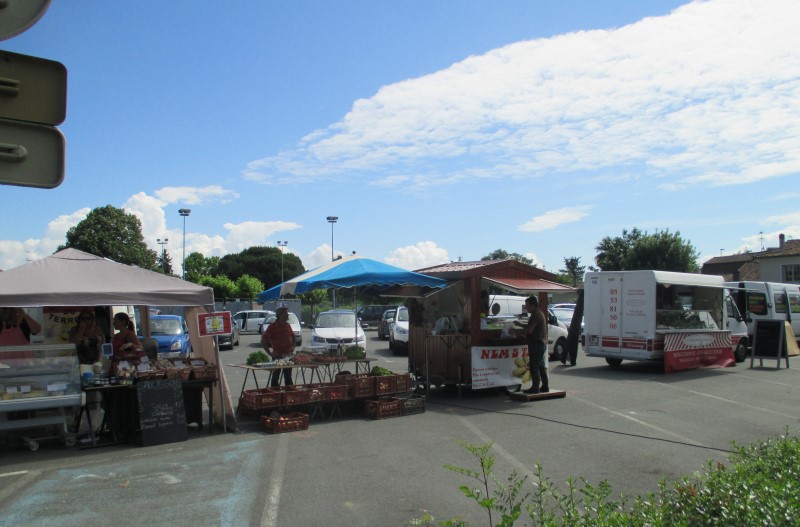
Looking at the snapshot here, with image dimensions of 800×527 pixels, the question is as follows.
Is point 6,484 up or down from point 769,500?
down

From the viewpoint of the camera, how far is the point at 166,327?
19.4m

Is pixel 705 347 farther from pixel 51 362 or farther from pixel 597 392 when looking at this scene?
pixel 51 362

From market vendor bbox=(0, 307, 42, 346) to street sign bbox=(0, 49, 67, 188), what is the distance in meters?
9.62

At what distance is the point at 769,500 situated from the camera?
337 cm

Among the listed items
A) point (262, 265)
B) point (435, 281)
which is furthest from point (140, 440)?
point (262, 265)

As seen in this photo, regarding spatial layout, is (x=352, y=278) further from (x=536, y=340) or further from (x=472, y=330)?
(x=536, y=340)

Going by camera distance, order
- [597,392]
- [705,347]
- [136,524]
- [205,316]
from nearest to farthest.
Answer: [136,524]
[205,316]
[597,392]
[705,347]

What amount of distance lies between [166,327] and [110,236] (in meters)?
33.9

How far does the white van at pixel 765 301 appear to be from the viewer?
2036 centimetres

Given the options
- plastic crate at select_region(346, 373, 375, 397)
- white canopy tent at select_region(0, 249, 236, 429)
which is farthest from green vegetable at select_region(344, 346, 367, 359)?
white canopy tent at select_region(0, 249, 236, 429)

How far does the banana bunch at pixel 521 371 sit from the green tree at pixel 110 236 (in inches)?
1656

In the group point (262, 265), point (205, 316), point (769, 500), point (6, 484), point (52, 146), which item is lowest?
point (6, 484)

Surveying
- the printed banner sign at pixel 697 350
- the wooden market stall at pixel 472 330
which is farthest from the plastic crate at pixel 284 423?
the printed banner sign at pixel 697 350

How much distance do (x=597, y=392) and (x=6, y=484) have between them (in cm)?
1042
